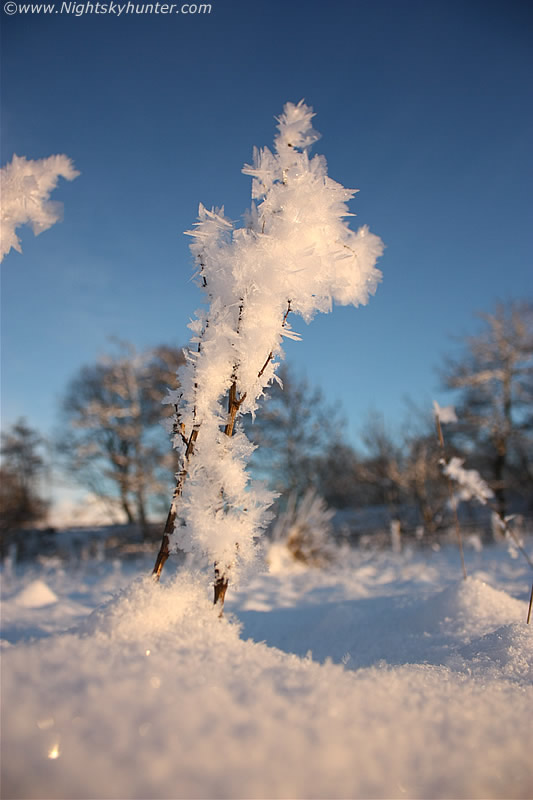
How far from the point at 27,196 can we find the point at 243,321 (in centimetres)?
142

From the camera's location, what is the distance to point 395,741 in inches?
38.8

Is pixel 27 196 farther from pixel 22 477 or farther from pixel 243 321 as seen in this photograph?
pixel 22 477

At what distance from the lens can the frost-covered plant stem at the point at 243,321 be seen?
1.69 meters

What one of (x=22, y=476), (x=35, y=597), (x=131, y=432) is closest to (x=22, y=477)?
(x=22, y=476)

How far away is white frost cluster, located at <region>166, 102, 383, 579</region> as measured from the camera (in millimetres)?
1690

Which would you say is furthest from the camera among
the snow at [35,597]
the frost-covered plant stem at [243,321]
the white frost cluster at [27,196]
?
the snow at [35,597]

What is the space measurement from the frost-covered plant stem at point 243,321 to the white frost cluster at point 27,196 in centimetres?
105

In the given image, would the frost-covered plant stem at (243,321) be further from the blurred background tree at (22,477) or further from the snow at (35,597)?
the blurred background tree at (22,477)

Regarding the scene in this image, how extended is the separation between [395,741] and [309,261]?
5.08 ft

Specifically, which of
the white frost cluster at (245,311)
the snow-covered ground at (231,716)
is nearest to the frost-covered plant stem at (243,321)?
the white frost cluster at (245,311)

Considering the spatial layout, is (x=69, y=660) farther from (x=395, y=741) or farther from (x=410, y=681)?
(x=410, y=681)

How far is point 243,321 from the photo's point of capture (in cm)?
175

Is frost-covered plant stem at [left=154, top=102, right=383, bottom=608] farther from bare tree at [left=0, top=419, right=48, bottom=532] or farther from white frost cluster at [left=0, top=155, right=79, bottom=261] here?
bare tree at [left=0, top=419, right=48, bottom=532]

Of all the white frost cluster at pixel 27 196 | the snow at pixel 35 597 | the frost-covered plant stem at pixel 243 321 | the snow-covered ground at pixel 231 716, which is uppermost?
the white frost cluster at pixel 27 196
